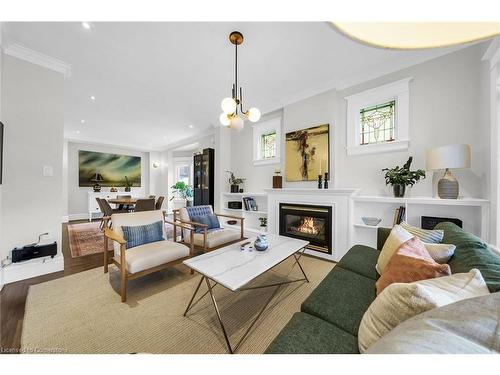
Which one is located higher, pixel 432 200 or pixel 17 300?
pixel 432 200

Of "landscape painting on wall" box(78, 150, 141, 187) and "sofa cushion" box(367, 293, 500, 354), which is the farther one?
"landscape painting on wall" box(78, 150, 141, 187)

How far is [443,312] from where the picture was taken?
60cm

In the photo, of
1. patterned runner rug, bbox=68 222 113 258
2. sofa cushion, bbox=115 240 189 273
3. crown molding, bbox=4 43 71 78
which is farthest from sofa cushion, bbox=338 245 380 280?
crown molding, bbox=4 43 71 78

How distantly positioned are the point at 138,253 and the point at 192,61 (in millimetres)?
2525

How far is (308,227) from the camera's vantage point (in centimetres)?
333

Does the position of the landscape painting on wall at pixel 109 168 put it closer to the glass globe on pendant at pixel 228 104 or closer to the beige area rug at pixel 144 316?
the beige area rug at pixel 144 316

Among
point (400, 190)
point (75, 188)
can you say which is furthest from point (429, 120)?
point (75, 188)

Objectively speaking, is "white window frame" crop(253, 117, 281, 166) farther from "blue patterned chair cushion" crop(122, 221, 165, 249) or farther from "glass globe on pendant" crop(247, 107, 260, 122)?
"blue patterned chair cushion" crop(122, 221, 165, 249)

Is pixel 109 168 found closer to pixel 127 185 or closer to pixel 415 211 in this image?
pixel 127 185

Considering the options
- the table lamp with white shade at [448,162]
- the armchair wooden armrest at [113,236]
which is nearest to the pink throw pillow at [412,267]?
the table lamp with white shade at [448,162]

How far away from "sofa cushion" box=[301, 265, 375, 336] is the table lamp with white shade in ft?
4.90

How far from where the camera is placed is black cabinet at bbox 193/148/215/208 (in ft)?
17.0

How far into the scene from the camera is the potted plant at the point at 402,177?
234 centimetres
